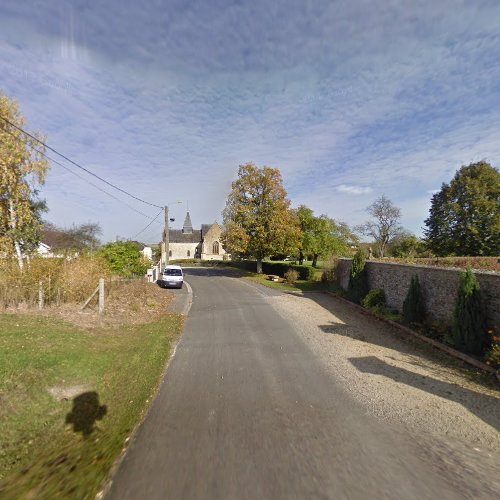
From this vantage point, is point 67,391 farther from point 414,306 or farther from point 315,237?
point 315,237

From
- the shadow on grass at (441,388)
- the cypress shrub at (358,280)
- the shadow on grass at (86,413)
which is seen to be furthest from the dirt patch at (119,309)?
the cypress shrub at (358,280)

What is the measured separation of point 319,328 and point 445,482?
7.21m

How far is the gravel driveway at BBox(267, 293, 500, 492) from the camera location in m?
4.00

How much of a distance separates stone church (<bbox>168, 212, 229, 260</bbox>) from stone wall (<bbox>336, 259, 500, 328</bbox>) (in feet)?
162

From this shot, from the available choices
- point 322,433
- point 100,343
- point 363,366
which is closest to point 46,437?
point 100,343

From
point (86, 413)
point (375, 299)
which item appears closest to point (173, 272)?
point (375, 299)

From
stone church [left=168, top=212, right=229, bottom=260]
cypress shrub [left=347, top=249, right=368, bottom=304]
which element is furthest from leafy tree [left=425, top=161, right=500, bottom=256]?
stone church [left=168, top=212, right=229, bottom=260]

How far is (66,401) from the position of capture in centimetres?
540

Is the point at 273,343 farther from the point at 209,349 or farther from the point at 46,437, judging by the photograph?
the point at 46,437

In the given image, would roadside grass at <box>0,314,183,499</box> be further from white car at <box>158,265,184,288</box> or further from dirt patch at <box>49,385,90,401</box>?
white car at <box>158,265,184,288</box>

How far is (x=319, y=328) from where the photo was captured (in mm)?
10555

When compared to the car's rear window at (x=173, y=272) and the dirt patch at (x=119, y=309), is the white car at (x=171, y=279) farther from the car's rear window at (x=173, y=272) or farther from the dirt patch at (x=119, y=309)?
the dirt patch at (x=119, y=309)

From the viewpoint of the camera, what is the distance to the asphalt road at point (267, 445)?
321cm

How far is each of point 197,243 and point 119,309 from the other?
2376 inches
